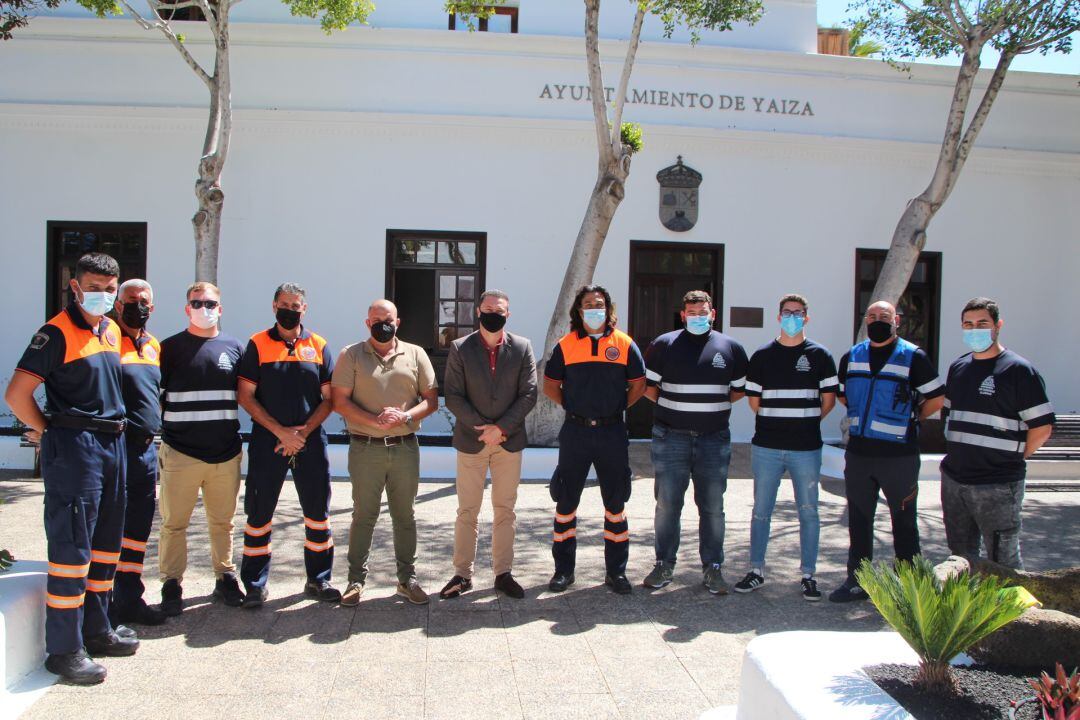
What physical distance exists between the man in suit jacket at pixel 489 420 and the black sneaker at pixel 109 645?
1833 millimetres

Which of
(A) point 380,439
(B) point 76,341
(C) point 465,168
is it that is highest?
(C) point 465,168

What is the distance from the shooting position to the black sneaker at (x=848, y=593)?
5.48 meters

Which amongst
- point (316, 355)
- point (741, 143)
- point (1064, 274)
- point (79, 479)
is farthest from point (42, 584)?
point (1064, 274)

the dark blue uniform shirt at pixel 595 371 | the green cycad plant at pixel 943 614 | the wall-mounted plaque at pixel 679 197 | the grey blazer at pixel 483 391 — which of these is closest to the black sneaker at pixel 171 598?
the grey blazer at pixel 483 391

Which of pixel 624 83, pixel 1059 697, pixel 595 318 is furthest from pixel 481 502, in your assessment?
pixel 624 83

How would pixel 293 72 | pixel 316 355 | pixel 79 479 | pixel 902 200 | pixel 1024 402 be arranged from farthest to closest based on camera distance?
pixel 902 200, pixel 293 72, pixel 316 355, pixel 1024 402, pixel 79 479

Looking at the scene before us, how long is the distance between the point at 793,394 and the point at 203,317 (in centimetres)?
376

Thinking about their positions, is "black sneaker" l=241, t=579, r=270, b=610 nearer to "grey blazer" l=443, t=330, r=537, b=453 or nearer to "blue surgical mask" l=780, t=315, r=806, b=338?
"grey blazer" l=443, t=330, r=537, b=453

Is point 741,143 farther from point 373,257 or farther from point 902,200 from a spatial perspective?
point 373,257

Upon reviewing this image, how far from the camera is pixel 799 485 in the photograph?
18.3 feet

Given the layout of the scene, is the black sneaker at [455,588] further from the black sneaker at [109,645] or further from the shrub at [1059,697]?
the shrub at [1059,697]

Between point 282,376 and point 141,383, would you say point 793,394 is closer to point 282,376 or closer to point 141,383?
point 282,376

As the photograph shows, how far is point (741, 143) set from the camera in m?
11.8

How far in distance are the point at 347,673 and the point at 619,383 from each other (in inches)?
96.5
